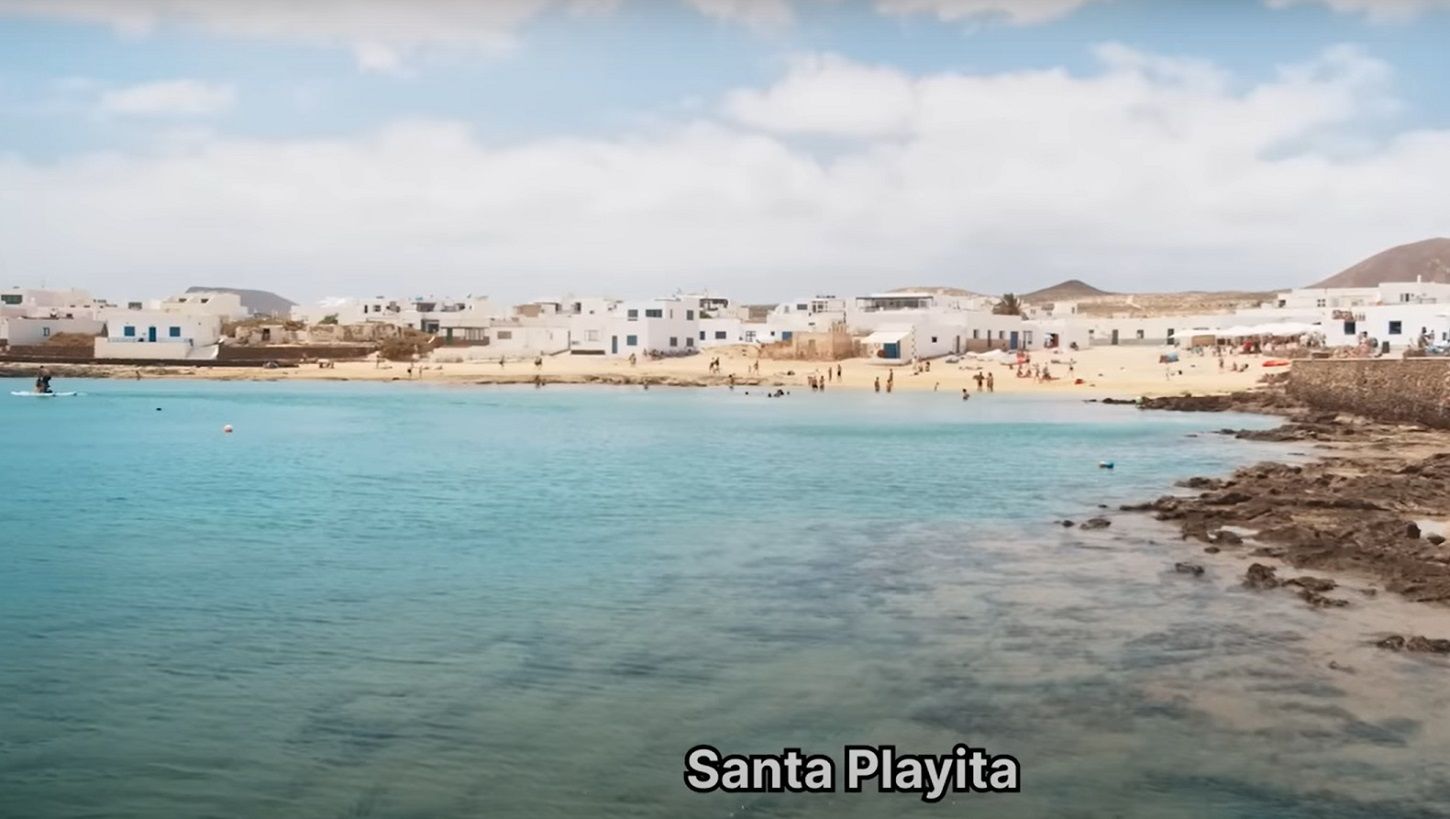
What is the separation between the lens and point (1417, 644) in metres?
12.0

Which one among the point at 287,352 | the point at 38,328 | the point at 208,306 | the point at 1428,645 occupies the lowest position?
the point at 1428,645

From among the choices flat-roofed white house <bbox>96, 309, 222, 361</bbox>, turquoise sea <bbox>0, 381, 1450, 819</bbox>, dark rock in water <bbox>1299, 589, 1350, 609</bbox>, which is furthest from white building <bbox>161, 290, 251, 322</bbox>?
dark rock in water <bbox>1299, 589, 1350, 609</bbox>

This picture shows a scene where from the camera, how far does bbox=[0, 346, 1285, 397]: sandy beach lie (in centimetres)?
6625

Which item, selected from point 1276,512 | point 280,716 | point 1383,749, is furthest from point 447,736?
point 1276,512

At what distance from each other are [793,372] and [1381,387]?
142 ft

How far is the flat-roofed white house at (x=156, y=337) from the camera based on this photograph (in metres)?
94.3

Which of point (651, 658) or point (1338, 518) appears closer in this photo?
point (651, 658)

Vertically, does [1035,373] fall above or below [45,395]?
above

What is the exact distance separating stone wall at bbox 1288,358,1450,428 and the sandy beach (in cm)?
1079

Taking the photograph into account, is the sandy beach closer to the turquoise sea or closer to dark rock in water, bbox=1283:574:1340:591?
the turquoise sea

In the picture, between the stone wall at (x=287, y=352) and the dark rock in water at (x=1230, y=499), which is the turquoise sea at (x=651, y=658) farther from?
the stone wall at (x=287, y=352)

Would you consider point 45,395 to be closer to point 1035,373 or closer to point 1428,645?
point 1035,373

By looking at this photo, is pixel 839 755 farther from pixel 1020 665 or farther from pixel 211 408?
pixel 211 408

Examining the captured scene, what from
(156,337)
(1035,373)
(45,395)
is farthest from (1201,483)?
(156,337)
